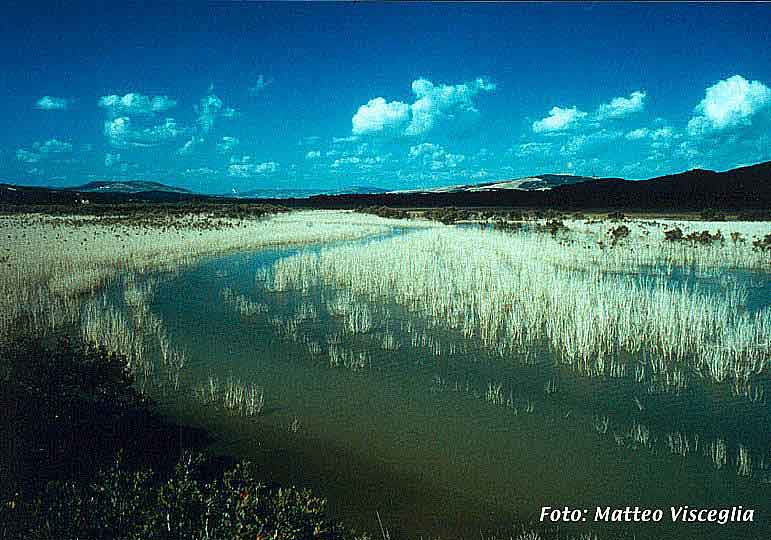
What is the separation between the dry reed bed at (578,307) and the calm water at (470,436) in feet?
2.65

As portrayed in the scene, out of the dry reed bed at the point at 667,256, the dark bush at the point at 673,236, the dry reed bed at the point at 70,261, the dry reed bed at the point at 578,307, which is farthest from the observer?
the dark bush at the point at 673,236

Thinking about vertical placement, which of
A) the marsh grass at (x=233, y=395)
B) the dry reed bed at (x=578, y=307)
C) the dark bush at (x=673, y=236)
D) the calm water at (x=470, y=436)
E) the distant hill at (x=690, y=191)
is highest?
the distant hill at (x=690, y=191)

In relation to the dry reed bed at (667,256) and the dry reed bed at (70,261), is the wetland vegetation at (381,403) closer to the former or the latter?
the dry reed bed at (70,261)

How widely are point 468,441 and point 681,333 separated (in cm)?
567

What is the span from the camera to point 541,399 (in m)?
6.96

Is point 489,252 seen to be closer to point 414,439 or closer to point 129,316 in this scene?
point 129,316

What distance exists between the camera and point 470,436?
5.87 m

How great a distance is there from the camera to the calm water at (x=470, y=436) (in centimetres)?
462

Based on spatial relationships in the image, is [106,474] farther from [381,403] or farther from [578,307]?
[578,307]

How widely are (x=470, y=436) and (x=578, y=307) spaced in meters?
5.86

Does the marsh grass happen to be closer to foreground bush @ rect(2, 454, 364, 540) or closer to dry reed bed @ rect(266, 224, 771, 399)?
foreground bush @ rect(2, 454, 364, 540)

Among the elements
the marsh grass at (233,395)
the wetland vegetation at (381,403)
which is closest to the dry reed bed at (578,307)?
the wetland vegetation at (381,403)

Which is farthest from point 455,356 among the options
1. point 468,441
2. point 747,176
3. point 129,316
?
point 747,176

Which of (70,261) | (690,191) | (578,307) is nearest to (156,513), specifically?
(578,307)
